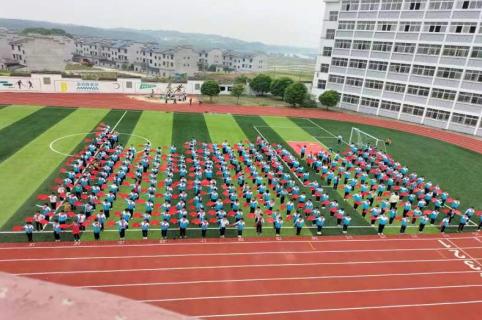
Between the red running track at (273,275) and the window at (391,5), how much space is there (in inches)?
1386

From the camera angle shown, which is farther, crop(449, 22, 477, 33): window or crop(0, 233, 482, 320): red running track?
crop(449, 22, 477, 33): window

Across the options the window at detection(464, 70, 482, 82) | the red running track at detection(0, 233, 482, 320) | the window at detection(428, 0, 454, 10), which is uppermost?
the window at detection(428, 0, 454, 10)

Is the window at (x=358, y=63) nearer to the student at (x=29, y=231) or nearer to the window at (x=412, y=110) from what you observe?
the window at (x=412, y=110)

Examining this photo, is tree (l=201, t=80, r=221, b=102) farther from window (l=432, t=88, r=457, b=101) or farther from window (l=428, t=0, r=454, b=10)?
window (l=428, t=0, r=454, b=10)

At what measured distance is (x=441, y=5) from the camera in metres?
39.5

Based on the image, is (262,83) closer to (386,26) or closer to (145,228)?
(386,26)

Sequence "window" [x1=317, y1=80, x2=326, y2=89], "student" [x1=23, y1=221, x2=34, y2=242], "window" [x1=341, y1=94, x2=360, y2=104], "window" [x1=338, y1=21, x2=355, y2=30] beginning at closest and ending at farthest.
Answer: "student" [x1=23, y1=221, x2=34, y2=242], "window" [x1=338, y1=21, x2=355, y2=30], "window" [x1=341, y1=94, x2=360, y2=104], "window" [x1=317, y1=80, x2=326, y2=89]

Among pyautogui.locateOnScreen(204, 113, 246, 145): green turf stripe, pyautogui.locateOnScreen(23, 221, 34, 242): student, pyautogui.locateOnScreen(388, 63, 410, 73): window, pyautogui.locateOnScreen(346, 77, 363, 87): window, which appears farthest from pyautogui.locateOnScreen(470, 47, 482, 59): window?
pyautogui.locateOnScreen(23, 221, 34, 242): student

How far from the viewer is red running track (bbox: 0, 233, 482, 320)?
12172 millimetres

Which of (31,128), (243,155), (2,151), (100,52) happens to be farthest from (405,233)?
Result: (100,52)

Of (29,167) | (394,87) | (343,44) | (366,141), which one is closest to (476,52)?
(394,87)

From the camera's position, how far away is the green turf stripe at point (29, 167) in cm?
1759

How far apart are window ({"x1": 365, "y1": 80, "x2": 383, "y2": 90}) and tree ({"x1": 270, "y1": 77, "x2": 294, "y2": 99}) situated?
11.1 metres

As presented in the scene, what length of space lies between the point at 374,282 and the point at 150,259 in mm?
8505
